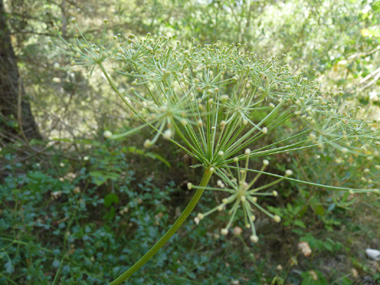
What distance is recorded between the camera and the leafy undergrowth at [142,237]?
7.01 ft

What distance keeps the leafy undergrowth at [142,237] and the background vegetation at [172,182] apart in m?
0.02

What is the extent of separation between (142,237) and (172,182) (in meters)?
0.68

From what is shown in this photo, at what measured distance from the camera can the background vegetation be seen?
2332 millimetres

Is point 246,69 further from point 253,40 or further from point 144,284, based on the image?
point 253,40

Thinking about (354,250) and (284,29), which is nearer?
(354,250)

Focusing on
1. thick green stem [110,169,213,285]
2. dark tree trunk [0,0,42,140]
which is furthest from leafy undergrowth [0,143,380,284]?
dark tree trunk [0,0,42,140]

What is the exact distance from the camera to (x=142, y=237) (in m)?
2.42

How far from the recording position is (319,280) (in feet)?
8.19

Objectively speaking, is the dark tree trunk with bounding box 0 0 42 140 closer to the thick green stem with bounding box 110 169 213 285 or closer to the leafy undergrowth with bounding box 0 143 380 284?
the leafy undergrowth with bounding box 0 143 380 284

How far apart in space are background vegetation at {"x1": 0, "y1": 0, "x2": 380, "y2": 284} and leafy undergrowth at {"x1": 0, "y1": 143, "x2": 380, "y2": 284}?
0.02 m

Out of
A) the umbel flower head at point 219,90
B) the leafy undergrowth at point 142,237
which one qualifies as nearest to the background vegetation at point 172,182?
the leafy undergrowth at point 142,237

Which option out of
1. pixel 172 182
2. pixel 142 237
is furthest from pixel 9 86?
pixel 142 237

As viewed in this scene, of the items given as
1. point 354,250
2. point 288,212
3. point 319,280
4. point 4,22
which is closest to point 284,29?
point 288,212

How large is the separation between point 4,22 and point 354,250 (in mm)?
5113
